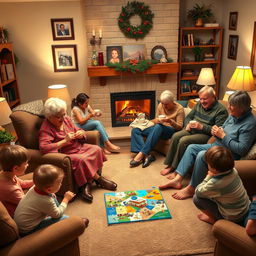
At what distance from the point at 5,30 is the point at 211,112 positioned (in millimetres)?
3388

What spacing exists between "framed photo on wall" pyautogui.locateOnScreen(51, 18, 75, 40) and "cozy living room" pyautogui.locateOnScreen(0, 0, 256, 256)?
0.02 metres

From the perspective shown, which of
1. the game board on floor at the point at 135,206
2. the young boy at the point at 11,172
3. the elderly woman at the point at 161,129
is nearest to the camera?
the young boy at the point at 11,172

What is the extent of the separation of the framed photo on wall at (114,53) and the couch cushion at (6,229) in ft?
11.3

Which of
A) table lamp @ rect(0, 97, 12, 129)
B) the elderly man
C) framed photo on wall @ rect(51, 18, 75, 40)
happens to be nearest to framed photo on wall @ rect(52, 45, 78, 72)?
framed photo on wall @ rect(51, 18, 75, 40)

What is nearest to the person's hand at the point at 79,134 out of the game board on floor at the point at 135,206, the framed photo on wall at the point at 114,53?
the game board on floor at the point at 135,206

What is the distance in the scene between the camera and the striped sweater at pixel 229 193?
1.81 metres

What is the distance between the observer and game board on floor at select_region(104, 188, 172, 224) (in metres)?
2.48

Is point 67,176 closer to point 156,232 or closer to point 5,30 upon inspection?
point 156,232

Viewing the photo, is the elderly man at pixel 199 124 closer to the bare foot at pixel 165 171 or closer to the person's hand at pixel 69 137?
the bare foot at pixel 165 171

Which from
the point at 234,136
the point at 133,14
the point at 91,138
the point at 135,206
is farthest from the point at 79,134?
the point at 133,14

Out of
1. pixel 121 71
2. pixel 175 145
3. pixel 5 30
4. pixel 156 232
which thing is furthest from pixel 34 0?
pixel 156 232

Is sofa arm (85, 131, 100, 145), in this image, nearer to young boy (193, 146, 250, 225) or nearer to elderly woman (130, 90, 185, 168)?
elderly woman (130, 90, 185, 168)

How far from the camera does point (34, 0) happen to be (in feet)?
14.1

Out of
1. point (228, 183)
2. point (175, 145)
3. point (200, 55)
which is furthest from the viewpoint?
point (200, 55)
